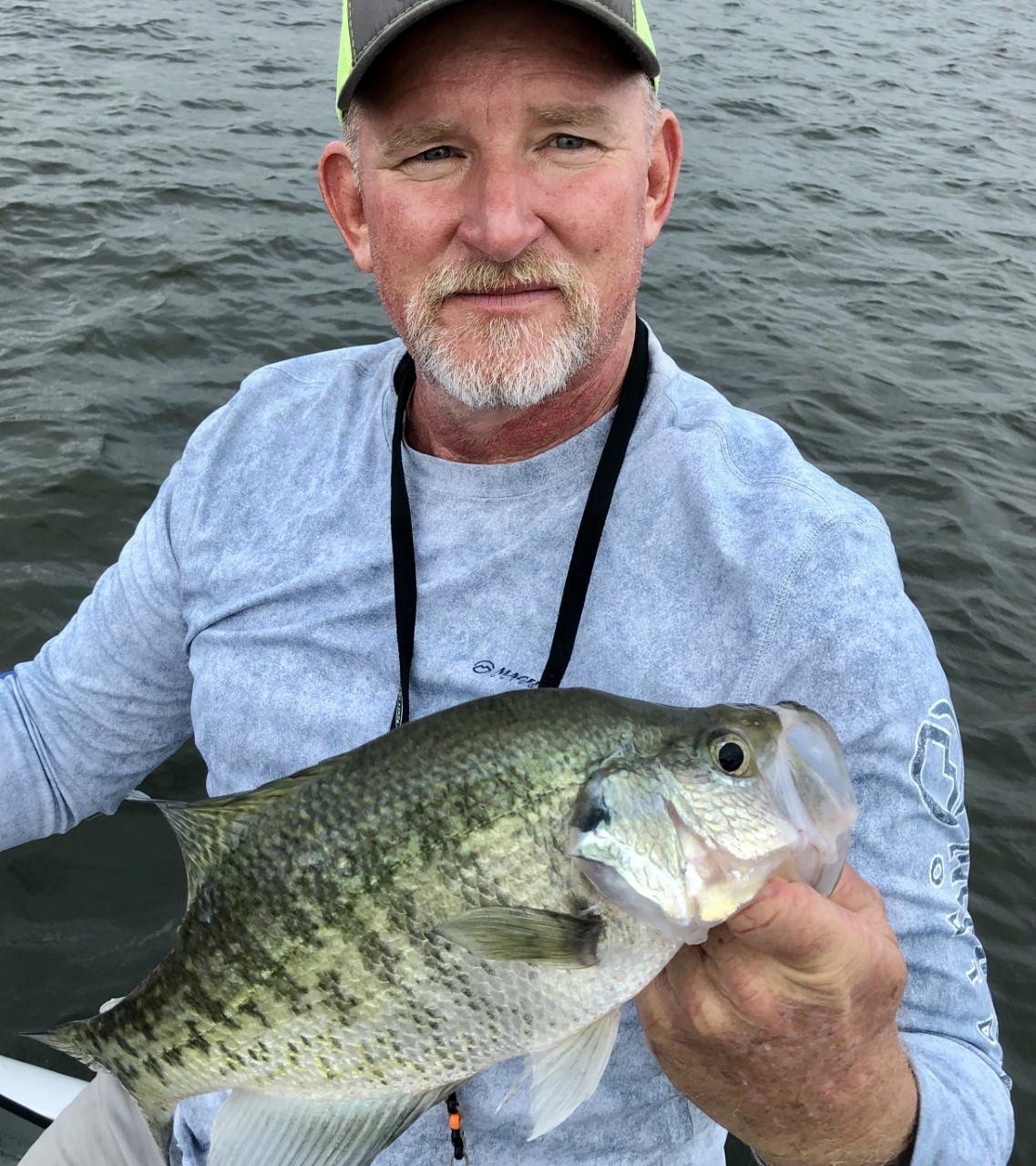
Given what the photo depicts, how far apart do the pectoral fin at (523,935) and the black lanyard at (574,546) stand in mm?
538

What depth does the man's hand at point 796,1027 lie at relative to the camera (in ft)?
4.61

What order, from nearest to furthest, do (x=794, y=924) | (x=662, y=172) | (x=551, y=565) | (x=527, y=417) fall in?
(x=794, y=924) → (x=551, y=565) → (x=527, y=417) → (x=662, y=172)

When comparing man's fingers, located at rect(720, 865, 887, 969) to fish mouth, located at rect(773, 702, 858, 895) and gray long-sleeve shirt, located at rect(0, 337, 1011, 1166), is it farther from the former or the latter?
gray long-sleeve shirt, located at rect(0, 337, 1011, 1166)

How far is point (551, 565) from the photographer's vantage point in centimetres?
209

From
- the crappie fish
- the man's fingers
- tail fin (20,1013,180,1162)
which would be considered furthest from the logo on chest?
tail fin (20,1013,180,1162)

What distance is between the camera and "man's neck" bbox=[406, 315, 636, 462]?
2178 mm

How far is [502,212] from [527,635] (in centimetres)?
82

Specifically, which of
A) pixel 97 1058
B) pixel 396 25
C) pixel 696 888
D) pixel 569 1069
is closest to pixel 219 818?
pixel 97 1058

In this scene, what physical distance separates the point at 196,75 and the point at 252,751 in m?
13.5

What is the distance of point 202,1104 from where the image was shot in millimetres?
2215

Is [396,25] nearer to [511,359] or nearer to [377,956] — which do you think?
[511,359]

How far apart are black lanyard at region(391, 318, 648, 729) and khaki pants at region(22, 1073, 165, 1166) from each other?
1240 millimetres

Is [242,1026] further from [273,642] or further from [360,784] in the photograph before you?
[273,642]

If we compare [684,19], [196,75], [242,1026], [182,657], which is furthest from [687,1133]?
[684,19]
